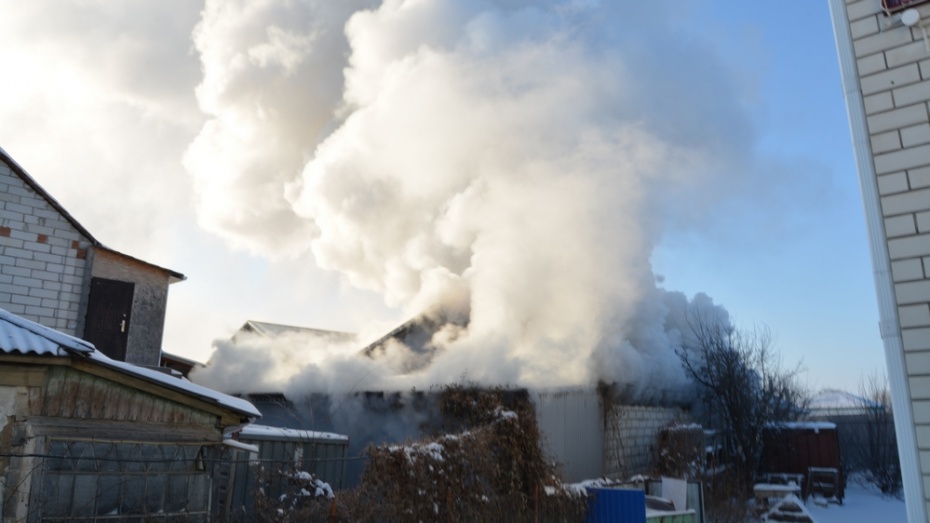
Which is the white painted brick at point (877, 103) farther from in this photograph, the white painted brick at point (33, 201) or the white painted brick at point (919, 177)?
the white painted brick at point (33, 201)

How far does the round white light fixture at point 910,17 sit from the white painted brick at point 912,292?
216 centimetres

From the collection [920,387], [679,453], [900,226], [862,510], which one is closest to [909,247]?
[900,226]

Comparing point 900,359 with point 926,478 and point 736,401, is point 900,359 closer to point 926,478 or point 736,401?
point 926,478

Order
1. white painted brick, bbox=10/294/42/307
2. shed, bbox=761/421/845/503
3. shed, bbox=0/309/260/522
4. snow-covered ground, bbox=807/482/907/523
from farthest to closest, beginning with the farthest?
shed, bbox=761/421/845/503 < snow-covered ground, bbox=807/482/907/523 < white painted brick, bbox=10/294/42/307 < shed, bbox=0/309/260/522

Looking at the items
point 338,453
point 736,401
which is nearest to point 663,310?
point 736,401

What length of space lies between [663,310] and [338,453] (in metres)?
12.1

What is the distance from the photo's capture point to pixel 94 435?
6660mm

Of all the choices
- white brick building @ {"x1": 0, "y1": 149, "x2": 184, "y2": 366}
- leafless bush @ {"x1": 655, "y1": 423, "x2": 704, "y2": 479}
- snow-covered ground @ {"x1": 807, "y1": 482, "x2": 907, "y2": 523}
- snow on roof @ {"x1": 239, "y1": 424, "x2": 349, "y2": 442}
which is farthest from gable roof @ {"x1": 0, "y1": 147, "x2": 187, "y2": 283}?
snow-covered ground @ {"x1": 807, "y1": 482, "x2": 907, "y2": 523}

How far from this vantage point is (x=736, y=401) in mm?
19922

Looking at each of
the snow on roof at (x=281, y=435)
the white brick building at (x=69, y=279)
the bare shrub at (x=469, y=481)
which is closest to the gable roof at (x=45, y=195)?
the white brick building at (x=69, y=279)

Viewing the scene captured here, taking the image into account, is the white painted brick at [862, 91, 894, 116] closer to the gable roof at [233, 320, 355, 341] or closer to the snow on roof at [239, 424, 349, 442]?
the snow on roof at [239, 424, 349, 442]

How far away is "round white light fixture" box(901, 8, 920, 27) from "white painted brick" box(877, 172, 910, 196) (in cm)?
128

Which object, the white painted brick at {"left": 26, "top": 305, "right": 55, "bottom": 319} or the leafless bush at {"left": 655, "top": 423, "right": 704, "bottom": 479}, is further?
the leafless bush at {"left": 655, "top": 423, "right": 704, "bottom": 479}

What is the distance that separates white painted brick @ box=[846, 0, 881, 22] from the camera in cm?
564
